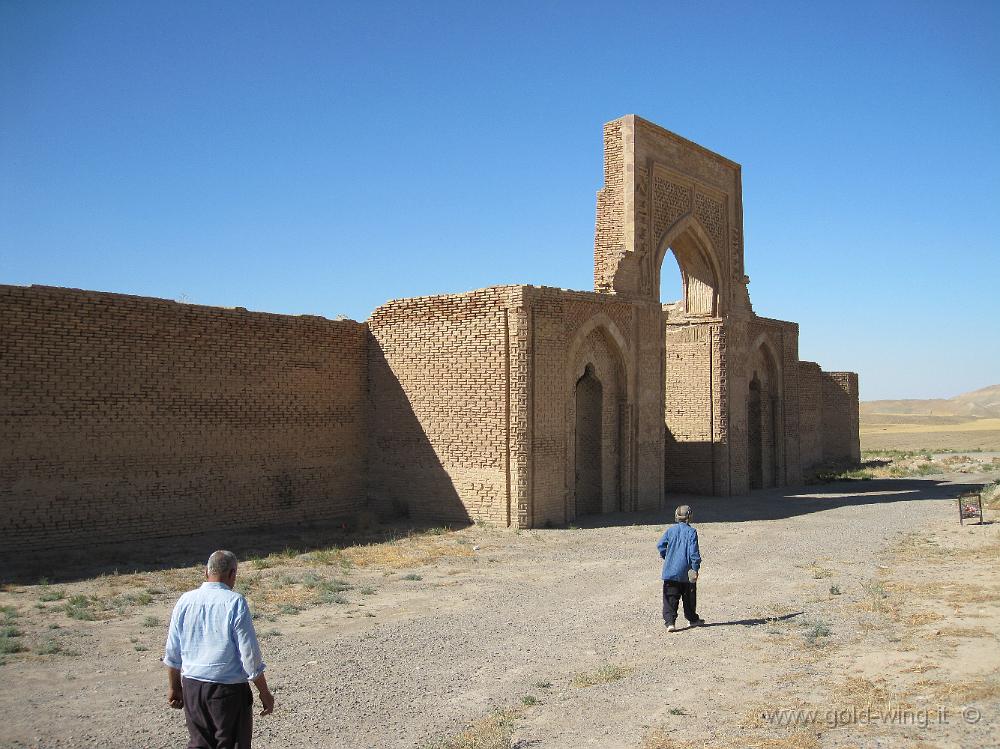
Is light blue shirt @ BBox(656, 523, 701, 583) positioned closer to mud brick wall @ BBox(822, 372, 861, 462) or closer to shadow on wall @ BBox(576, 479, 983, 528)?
shadow on wall @ BBox(576, 479, 983, 528)

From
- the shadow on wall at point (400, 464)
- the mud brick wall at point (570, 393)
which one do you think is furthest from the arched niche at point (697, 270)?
the shadow on wall at point (400, 464)

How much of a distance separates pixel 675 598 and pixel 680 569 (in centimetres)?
32

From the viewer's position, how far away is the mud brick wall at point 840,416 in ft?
104

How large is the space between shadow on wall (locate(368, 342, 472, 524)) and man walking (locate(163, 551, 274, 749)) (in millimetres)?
11222

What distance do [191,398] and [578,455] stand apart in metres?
7.48

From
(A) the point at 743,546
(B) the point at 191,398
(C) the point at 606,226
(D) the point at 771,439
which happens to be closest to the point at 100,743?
(B) the point at 191,398

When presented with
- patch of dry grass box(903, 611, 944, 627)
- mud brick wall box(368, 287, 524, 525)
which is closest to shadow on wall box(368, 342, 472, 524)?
mud brick wall box(368, 287, 524, 525)

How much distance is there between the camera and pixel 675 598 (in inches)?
319

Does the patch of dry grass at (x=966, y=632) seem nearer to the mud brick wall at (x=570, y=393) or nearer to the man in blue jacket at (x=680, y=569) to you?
the man in blue jacket at (x=680, y=569)

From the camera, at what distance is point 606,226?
19.1 m

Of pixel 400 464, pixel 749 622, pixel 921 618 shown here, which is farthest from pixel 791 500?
pixel 749 622

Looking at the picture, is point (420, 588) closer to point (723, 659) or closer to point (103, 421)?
point (723, 659)

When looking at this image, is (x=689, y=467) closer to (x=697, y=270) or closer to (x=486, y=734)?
(x=697, y=270)

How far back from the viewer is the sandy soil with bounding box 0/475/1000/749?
5.57 meters
